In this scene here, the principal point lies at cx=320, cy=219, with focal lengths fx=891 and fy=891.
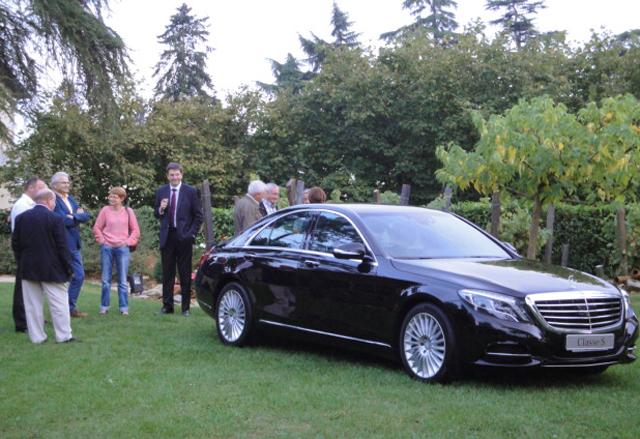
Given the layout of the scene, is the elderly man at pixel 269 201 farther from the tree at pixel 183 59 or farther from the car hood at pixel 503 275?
the tree at pixel 183 59

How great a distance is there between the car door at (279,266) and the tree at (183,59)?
44400mm

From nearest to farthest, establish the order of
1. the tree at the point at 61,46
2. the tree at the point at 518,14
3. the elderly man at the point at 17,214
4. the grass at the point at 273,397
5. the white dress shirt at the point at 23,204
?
the grass at the point at 273,397 < the elderly man at the point at 17,214 < the white dress shirt at the point at 23,204 < the tree at the point at 61,46 < the tree at the point at 518,14

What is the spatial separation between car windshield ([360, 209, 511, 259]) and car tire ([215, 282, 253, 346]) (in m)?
1.78

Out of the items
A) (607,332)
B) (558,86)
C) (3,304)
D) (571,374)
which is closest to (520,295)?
(607,332)

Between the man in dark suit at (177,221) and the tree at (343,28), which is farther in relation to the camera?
the tree at (343,28)

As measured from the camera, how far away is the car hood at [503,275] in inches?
291

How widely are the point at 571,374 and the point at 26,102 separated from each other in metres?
16.5

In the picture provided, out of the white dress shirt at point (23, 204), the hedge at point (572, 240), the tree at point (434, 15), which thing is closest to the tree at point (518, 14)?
the tree at point (434, 15)

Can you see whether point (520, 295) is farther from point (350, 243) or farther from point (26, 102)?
point (26, 102)

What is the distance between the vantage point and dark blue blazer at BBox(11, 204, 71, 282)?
9625mm

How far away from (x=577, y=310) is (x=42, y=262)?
561cm

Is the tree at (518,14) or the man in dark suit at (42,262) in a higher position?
the tree at (518,14)

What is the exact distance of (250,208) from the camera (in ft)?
40.5

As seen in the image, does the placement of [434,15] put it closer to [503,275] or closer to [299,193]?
[299,193]
